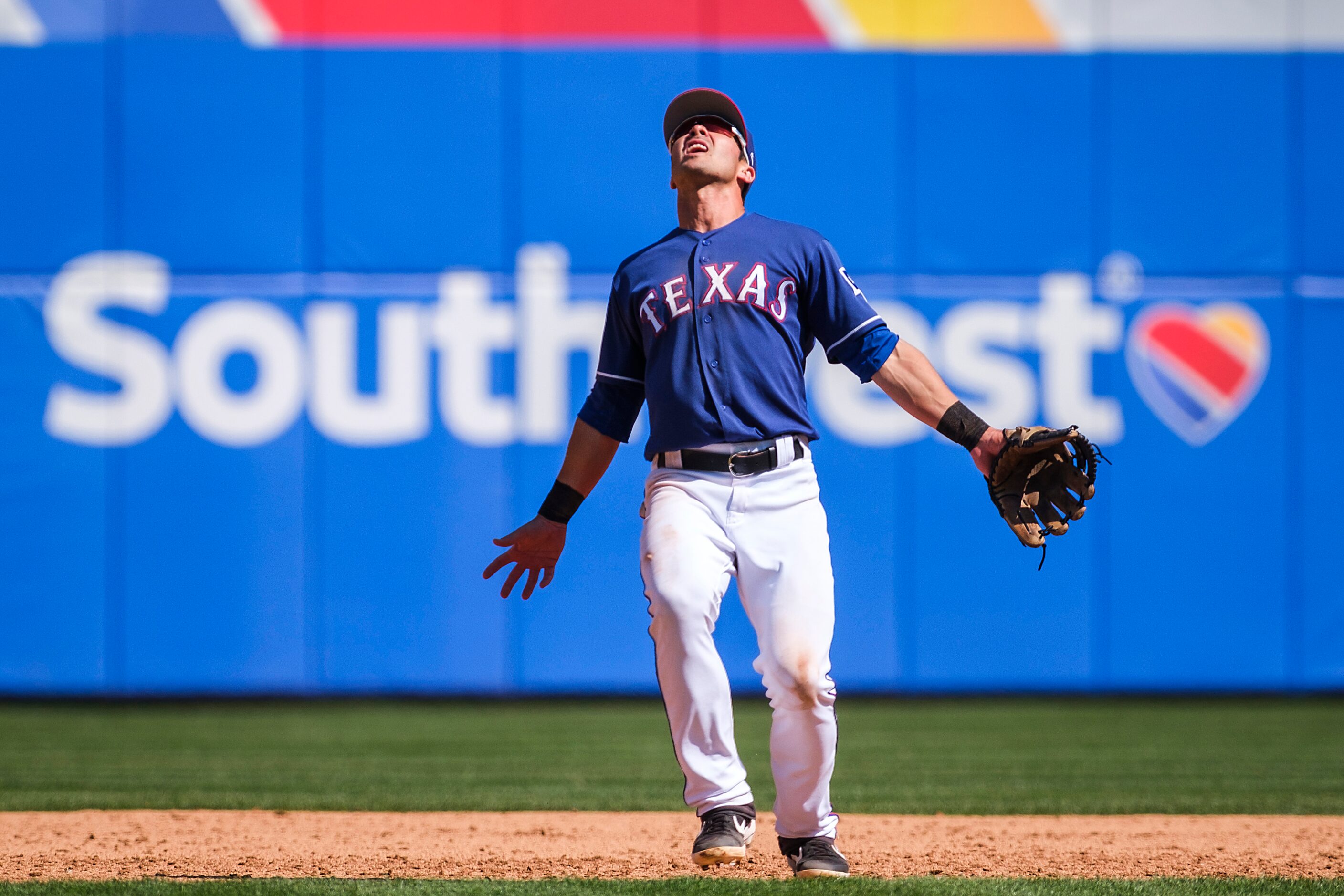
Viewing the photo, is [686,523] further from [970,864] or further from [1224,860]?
[1224,860]

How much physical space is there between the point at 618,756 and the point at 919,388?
13.2ft

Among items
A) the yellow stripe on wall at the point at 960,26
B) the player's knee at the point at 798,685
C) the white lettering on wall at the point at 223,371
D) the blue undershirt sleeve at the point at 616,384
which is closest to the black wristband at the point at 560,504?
the blue undershirt sleeve at the point at 616,384

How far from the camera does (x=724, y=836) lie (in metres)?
3.23

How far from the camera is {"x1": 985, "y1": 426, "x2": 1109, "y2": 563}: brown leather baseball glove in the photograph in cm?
320

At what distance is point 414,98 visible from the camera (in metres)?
9.34

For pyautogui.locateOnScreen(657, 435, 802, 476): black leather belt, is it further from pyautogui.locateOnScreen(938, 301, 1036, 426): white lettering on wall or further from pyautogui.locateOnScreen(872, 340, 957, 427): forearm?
pyautogui.locateOnScreen(938, 301, 1036, 426): white lettering on wall

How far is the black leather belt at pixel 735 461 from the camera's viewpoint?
10.7ft

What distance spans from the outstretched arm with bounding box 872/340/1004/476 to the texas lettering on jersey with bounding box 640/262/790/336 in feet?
0.96

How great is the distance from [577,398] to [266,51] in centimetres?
309

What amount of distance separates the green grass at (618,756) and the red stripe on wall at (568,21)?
452 cm

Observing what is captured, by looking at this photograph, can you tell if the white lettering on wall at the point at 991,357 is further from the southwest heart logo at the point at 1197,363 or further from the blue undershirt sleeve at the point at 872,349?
the blue undershirt sleeve at the point at 872,349

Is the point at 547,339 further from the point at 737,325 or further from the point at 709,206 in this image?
the point at 737,325

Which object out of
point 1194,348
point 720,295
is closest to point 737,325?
point 720,295

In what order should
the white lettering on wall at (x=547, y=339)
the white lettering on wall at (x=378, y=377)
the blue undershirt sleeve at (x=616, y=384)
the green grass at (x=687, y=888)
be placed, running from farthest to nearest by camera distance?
1. the white lettering on wall at (x=547, y=339)
2. the white lettering on wall at (x=378, y=377)
3. the blue undershirt sleeve at (x=616, y=384)
4. the green grass at (x=687, y=888)
